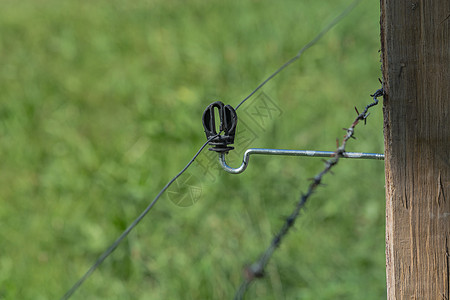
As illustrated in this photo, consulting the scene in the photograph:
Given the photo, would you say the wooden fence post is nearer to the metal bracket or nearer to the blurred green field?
the metal bracket

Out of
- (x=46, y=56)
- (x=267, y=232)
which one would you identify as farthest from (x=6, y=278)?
(x=46, y=56)

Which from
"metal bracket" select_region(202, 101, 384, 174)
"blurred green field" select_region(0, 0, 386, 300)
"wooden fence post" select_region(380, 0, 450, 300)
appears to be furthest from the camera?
"blurred green field" select_region(0, 0, 386, 300)

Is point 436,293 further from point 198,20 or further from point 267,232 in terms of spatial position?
point 198,20

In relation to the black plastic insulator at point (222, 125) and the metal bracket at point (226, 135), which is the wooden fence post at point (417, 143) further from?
the black plastic insulator at point (222, 125)

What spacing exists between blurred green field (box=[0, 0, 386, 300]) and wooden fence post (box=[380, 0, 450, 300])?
74cm

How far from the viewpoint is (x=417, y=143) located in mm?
1091

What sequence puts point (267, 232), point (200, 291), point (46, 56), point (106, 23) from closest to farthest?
point (200, 291) < point (267, 232) < point (46, 56) < point (106, 23)

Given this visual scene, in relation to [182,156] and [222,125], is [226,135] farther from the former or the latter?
[182,156]

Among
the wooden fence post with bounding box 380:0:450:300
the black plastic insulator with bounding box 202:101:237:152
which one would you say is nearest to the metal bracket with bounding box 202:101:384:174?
the black plastic insulator with bounding box 202:101:237:152

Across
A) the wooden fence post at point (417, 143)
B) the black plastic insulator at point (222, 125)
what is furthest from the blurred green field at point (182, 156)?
the wooden fence post at point (417, 143)

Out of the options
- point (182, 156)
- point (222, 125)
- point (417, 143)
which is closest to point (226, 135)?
point (222, 125)

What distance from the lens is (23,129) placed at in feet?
15.0

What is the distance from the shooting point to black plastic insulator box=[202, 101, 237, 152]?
1.32 meters

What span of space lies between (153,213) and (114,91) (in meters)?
2.00
